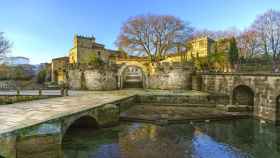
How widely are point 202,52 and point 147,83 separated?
1155cm

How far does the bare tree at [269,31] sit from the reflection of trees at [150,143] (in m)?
20.3

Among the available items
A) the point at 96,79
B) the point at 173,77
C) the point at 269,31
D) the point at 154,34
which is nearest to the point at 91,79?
the point at 96,79

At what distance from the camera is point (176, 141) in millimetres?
Answer: 8766

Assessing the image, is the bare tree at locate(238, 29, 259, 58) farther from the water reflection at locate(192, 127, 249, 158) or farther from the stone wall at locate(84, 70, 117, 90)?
the water reflection at locate(192, 127, 249, 158)

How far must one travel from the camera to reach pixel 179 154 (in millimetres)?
7387

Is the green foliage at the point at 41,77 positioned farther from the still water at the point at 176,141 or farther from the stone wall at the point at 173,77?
the still water at the point at 176,141

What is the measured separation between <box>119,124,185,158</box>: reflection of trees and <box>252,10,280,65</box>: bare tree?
2030 centimetres

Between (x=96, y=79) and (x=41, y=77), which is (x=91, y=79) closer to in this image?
(x=96, y=79)

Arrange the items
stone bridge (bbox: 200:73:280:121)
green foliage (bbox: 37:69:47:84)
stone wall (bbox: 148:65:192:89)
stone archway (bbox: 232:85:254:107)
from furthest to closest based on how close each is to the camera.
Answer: green foliage (bbox: 37:69:47:84)
stone wall (bbox: 148:65:192:89)
stone archway (bbox: 232:85:254:107)
stone bridge (bbox: 200:73:280:121)

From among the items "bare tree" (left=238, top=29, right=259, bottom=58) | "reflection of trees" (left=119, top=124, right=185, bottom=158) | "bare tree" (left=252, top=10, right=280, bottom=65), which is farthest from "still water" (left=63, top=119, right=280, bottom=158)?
"bare tree" (left=238, top=29, right=259, bottom=58)

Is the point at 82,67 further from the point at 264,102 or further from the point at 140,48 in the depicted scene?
the point at 264,102

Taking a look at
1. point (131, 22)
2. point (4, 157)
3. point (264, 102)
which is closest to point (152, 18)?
point (131, 22)

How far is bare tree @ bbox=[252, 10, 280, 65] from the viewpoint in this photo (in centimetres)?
2373

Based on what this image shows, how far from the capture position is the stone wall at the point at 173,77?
21.1 metres
